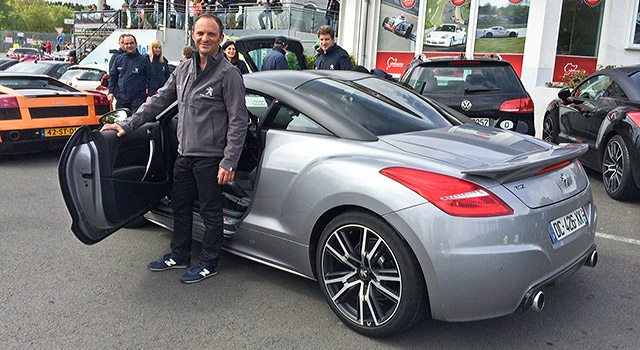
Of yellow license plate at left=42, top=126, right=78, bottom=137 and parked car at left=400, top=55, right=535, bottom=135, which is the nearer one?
parked car at left=400, top=55, right=535, bottom=135

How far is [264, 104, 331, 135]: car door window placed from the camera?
3.38 m

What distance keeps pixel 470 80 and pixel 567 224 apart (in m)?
4.29

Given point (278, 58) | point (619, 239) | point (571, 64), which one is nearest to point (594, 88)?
point (619, 239)

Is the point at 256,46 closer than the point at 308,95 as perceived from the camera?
No

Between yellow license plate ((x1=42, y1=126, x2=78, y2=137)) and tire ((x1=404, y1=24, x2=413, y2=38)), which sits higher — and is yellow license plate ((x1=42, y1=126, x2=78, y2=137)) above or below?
below

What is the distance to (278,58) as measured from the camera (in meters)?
7.67

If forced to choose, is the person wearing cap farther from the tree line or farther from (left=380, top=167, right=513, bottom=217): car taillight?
the tree line

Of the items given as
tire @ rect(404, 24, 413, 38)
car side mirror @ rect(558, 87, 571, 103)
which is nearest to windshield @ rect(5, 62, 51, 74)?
tire @ rect(404, 24, 413, 38)

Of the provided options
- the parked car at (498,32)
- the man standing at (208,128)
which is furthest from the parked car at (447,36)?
the man standing at (208,128)

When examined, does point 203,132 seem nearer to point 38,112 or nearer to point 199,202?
point 199,202

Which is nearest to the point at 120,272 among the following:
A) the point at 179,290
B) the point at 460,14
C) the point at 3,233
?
the point at 179,290

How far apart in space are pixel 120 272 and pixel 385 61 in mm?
13712

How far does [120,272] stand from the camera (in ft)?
12.9

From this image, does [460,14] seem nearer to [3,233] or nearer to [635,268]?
[635,268]
